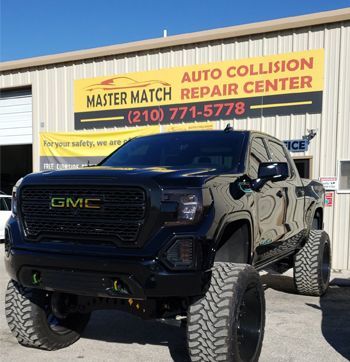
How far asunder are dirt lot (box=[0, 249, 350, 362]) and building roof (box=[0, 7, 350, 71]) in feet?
19.4

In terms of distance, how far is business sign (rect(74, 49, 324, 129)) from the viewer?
9.72 m

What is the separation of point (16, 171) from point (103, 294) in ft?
67.7

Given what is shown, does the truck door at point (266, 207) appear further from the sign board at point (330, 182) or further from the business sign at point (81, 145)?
the business sign at point (81, 145)

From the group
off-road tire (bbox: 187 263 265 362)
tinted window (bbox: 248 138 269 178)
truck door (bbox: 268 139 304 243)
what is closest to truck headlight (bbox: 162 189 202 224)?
off-road tire (bbox: 187 263 265 362)

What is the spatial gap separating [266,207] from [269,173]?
1.83 ft

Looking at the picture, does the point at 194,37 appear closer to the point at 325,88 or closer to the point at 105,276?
the point at 325,88

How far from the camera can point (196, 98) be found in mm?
10812

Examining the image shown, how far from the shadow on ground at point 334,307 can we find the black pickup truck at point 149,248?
4.09 ft

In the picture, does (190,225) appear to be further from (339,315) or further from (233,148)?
(339,315)

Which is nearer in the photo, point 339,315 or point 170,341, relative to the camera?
point 170,341

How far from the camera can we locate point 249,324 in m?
3.78

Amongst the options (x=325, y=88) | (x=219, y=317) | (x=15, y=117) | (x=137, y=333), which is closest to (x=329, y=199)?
(x=325, y=88)

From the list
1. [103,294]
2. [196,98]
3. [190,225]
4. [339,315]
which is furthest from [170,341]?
[196,98]

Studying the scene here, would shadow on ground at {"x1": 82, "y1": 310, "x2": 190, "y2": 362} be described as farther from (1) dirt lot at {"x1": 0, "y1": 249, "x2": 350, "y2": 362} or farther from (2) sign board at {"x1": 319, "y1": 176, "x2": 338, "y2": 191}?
(2) sign board at {"x1": 319, "y1": 176, "x2": 338, "y2": 191}
